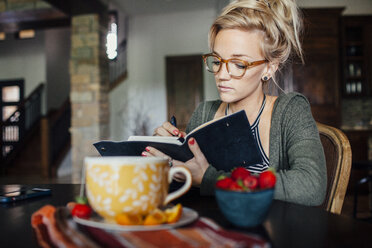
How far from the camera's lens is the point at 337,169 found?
96 centimetres

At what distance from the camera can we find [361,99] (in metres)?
5.55

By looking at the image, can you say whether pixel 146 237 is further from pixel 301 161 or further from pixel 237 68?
pixel 237 68

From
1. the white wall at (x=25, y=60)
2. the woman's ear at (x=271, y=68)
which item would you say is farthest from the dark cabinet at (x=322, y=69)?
the white wall at (x=25, y=60)

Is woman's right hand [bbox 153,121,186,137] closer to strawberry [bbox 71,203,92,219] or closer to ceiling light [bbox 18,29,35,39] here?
strawberry [bbox 71,203,92,219]

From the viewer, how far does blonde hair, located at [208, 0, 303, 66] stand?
1.16 meters

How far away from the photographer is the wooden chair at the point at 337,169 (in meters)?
0.92

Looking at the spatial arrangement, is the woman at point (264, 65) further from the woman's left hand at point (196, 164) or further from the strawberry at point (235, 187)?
the strawberry at point (235, 187)

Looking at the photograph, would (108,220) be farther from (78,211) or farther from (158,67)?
(158,67)

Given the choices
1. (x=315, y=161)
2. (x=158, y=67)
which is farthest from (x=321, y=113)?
(x=315, y=161)

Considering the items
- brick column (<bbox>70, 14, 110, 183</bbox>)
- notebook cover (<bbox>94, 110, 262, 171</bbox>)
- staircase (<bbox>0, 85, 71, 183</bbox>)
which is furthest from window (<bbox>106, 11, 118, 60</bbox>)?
notebook cover (<bbox>94, 110, 262, 171</bbox>)

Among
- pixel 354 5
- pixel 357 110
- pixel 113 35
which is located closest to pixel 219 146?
pixel 357 110

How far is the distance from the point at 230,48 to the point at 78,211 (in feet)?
2.58

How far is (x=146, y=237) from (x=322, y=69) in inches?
199

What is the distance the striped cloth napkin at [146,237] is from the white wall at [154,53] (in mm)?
6578
